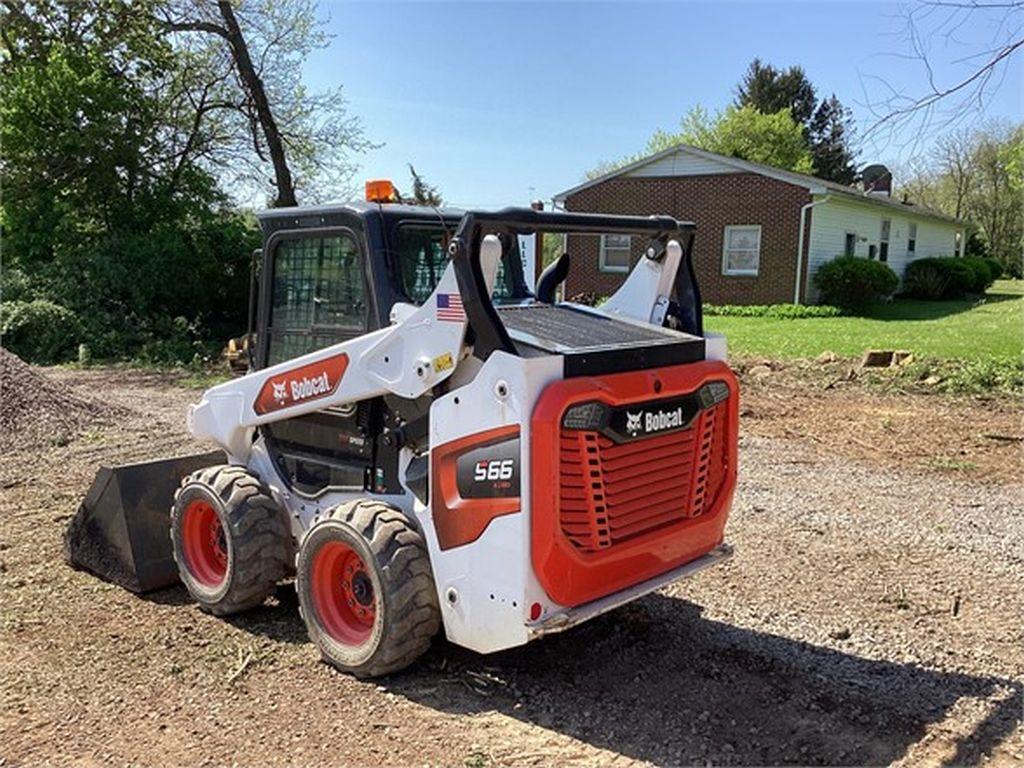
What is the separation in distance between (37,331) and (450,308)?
1572 cm

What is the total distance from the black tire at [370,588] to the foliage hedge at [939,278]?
27270 millimetres

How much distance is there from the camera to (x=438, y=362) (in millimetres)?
3572

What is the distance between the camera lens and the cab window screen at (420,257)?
13.4 ft

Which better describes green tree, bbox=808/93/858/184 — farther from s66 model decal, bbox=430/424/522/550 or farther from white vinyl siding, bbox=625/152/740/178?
s66 model decal, bbox=430/424/522/550

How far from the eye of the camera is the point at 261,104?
19766mm

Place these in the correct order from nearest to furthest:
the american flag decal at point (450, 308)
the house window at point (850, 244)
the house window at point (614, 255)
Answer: the american flag decal at point (450, 308) → the house window at point (850, 244) → the house window at point (614, 255)

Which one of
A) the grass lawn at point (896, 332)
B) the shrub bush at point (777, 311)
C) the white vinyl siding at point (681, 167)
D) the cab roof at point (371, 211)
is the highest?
the white vinyl siding at point (681, 167)

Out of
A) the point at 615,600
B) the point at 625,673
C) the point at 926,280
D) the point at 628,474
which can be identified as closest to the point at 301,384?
the point at 628,474

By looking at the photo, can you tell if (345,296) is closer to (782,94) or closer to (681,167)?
(681,167)

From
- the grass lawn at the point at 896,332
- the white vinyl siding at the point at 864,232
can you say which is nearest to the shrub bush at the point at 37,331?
the grass lawn at the point at 896,332

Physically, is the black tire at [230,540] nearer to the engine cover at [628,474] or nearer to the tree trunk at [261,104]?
the engine cover at [628,474]

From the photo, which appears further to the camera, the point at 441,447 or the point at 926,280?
the point at 926,280

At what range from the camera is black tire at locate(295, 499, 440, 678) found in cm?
368

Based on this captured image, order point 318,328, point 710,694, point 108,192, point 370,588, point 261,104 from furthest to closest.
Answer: point 261,104 → point 108,192 → point 318,328 → point 370,588 → point 710,694
